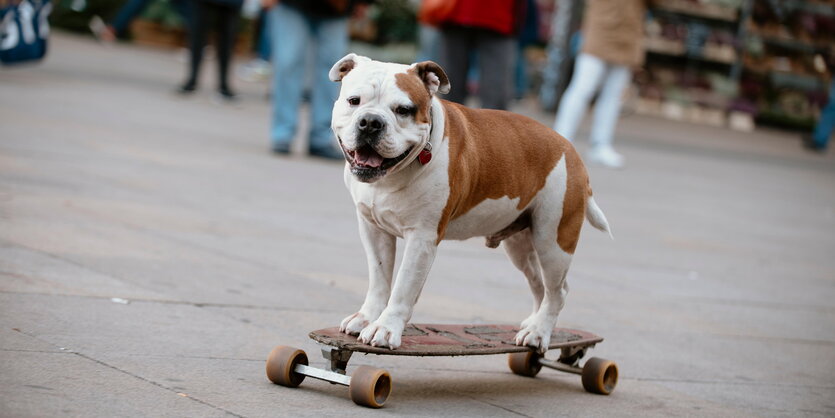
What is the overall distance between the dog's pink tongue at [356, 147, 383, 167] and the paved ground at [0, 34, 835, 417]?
876 millimetres

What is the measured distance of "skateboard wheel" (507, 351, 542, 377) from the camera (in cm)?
497

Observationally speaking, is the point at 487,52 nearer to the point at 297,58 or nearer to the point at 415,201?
the point at 297,58

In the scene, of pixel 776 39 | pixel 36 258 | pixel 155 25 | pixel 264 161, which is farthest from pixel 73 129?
pixel 776 39

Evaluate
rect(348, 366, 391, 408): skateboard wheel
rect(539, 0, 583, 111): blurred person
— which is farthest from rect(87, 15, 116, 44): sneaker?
rect(348, 366, 391, 408): skateboard wheel

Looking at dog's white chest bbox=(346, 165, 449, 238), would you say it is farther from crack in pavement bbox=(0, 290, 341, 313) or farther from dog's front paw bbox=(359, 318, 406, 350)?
crack in pavement bbox=(0, 290, 341, 313)


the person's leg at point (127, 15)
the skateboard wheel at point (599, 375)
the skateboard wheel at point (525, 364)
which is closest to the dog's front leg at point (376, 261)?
the skateboard wheel at point (525, 364)

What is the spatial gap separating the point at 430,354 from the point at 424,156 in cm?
73

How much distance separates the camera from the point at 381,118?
393 centimetres

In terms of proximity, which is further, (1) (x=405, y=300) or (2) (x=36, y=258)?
(2) (x=36, y=258)

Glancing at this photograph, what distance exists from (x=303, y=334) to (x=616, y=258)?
4.05m

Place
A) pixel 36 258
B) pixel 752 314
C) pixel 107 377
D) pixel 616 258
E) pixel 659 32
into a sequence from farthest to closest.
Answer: pixel 659 32, pixel 616 258, pixel 752 314, pixel 36 258, pixel 107 377

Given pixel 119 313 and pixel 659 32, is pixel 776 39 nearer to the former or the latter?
pixel 659 32

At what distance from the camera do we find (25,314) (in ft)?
15.2

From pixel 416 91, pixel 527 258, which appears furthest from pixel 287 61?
pixel 416 91
